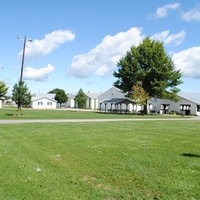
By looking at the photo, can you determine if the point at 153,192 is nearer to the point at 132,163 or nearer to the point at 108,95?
the point at 132,163

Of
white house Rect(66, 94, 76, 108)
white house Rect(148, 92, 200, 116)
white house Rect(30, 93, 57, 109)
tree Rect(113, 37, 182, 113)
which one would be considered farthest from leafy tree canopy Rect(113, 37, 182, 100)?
white house Rect(66, 94, 76, 108)

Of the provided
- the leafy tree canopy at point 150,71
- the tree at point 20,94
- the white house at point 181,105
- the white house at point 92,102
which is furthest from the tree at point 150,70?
the white house at point 92,102

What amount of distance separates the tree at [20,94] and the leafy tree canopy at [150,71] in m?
25.0

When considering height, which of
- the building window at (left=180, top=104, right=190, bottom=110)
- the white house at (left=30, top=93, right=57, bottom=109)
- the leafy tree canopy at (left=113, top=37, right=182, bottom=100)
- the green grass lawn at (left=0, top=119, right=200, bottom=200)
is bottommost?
the green grass lawn at (left=0, top=119, right=200, bottom=200)

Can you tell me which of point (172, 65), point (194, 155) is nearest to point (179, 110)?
point (172, 65)

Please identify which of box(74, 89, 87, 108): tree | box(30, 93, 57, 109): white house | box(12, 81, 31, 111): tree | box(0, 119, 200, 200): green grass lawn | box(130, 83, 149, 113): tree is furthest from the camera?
box(74, 89, 87, 108): tree

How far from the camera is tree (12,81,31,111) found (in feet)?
122

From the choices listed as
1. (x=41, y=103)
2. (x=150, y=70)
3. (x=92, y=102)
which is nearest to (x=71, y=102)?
(x=92, y=102)

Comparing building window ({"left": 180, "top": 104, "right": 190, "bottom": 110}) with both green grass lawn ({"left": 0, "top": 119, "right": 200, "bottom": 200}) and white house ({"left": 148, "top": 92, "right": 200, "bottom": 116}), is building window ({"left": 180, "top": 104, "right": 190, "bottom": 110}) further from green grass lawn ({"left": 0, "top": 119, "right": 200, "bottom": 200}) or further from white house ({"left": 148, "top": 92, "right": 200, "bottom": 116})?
green grass lawn ({"left": 0, "top": 119, "right": 200, "bottom": 200})

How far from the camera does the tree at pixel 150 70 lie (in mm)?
56562

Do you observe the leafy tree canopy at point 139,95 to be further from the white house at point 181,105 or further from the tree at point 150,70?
the white house at point 181,105

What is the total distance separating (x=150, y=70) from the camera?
57406 mm

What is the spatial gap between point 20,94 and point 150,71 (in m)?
28.4

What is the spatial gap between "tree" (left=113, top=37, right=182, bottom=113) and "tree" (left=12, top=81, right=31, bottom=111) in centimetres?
2501
